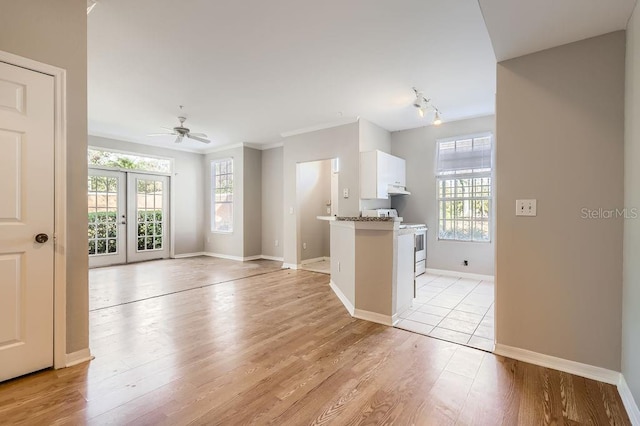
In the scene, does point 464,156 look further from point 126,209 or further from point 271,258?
point 126,209

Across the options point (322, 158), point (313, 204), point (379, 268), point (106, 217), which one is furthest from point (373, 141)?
point (106, 217)

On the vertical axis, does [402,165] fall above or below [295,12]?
below

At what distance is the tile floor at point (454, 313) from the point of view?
2.82m

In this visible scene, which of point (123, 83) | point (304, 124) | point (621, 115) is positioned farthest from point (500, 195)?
point (123, 83)

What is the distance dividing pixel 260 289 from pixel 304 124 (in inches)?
117

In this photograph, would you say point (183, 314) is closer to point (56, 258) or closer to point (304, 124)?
point (56, 258)

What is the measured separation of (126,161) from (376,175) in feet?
17.6

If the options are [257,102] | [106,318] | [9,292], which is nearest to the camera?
[9,292]

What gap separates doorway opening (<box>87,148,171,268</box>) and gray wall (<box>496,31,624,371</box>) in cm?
694

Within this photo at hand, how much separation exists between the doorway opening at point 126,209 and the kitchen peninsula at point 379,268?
540 centimetres

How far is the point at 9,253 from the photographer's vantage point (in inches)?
79.0

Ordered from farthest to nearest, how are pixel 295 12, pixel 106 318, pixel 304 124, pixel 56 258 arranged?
pixel 304 124 < pixel 106 318 < pixel 295 12 < pixel 56 258

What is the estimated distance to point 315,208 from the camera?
23.0 ft

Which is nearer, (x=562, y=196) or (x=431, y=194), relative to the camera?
(x=562, y=196)
